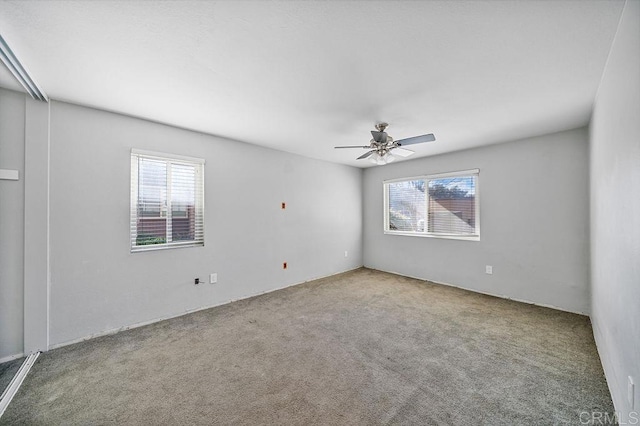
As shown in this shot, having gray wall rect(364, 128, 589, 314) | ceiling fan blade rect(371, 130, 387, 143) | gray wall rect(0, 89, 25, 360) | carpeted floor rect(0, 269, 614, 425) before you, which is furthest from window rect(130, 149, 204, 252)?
gray wall rect(364, 128, 589, 314)

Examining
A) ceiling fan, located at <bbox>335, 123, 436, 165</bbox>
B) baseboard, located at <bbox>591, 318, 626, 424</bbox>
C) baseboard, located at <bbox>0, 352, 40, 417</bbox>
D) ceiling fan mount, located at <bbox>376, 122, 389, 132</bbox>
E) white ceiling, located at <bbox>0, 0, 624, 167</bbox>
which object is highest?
white ceiling, located at <bbox>0, 0, 624, 167</bbox>

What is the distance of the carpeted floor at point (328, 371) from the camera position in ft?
5.41

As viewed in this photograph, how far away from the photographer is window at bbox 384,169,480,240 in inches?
167

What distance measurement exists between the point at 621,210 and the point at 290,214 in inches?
152

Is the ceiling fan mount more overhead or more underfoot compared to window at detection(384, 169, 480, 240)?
more overhead

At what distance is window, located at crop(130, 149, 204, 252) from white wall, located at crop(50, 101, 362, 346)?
9 centimetres

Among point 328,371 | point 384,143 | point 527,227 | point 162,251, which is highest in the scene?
point 384,143

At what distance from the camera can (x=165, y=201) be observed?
3.17 m

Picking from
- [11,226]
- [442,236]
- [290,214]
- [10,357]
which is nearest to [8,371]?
[10,357]

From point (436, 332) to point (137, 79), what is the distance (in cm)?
386

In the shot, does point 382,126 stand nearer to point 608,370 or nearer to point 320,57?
point 320,57

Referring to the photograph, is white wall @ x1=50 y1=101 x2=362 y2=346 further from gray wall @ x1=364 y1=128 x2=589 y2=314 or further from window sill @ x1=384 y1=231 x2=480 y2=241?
gray wall @ x1=364 y1=128 x2=589 y2=314

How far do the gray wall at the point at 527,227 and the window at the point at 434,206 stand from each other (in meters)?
0.14

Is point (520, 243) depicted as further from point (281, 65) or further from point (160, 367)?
point (160, 367)
